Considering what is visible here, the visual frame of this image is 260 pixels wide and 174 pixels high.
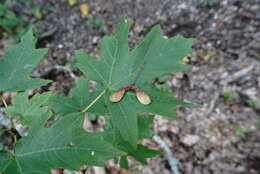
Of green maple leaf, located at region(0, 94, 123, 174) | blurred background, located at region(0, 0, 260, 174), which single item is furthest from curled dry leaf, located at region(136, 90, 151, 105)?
blurred background, located at region(0, 0, 260, 174)

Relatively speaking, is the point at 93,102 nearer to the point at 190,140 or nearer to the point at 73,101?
the point at 73,101

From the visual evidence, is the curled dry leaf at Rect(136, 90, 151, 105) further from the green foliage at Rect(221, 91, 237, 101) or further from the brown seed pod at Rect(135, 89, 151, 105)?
the green foliage at Rect(221, 91, 237, 101)

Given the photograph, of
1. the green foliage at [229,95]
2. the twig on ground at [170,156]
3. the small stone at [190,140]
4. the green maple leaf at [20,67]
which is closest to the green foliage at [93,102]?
the green maple leaf at [20,67]

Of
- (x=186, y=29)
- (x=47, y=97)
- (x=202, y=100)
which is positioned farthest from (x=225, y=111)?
(x=47, y=97)

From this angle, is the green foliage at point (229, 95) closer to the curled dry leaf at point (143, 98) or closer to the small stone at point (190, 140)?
the small stone at point (190, 140)

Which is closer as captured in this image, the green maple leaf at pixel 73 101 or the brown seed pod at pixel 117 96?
the brown seed pod at pixel 117 96

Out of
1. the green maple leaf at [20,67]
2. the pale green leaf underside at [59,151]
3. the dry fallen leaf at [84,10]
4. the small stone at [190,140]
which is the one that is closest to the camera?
the pale green leaf underside at [59,151]
